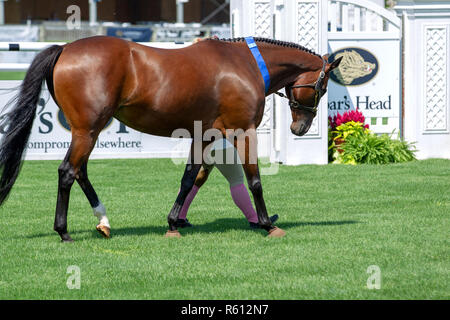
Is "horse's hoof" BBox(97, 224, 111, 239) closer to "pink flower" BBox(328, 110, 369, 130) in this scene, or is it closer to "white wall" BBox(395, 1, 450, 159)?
"pink flower" BBox(328, 110, 369, 130)

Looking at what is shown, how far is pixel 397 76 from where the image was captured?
46.1 ft

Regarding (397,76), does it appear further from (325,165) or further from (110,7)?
(110,7)

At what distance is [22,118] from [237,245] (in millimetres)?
2121

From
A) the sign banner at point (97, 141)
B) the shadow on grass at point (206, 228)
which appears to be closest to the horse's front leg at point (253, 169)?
the shadow on grass at point (206, 228)

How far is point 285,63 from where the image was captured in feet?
23.9

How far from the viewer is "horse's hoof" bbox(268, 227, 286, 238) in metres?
7.06

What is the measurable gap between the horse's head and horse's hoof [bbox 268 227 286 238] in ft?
3.27

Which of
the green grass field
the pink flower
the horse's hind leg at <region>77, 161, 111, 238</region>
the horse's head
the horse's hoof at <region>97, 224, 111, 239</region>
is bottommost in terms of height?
the green grass field

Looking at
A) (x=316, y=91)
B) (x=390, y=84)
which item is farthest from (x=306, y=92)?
(x=390, y=84)

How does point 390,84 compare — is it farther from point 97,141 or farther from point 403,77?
point 97,141

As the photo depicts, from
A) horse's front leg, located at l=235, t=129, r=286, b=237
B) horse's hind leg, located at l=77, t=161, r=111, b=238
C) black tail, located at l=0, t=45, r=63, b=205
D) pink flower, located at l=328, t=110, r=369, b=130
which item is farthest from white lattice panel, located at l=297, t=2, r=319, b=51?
black tail, located at l=0, t=45, r=63, b=205

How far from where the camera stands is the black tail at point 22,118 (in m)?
6.65

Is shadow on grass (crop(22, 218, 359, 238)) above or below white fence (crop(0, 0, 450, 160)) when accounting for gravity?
below
